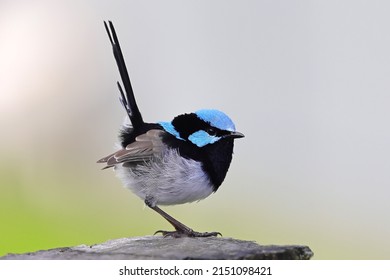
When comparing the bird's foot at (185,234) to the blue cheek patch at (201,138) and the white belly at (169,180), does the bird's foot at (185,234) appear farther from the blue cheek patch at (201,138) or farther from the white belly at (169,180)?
the blue cheek patch at (201,138)

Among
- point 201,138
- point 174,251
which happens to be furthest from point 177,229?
point 174,251

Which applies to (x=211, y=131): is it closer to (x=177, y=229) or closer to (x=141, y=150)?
(x=141, y=150)

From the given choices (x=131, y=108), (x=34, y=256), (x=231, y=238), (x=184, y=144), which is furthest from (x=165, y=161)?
(x=34, y=256)

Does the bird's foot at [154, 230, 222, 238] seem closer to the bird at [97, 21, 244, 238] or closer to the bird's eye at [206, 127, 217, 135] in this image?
the bird at [97, 21, 244, 238]

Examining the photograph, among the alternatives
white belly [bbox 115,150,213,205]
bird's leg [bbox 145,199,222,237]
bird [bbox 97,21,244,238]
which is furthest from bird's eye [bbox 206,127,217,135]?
bird's leg [bbox 145,199,222,237]

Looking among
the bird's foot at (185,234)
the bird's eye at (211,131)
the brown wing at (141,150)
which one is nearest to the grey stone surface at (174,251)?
the bird's foot at (185,234)

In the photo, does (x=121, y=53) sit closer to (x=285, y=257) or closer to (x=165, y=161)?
(x=165, y=161)
